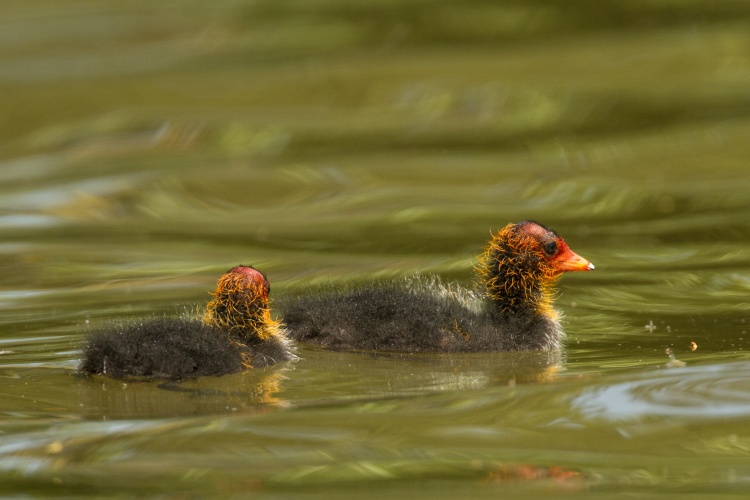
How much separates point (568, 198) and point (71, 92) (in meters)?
5.78

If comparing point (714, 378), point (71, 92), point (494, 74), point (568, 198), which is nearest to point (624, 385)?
point (714, 378)

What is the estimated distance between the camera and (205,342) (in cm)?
757

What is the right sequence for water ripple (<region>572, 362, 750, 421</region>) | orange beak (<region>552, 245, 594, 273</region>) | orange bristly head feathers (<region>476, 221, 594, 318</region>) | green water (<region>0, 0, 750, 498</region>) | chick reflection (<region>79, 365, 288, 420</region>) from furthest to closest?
orange beak (<region>552, 245, 594, 273</region>) < orange bristly head feathers (<region>476, 221, 594, 318</region>) < chick reflection (<region>79, 365, 288, 420</region>) < water ripple (<region>572, 362, 750, 421</region>) < green water (<region>0, 0, 750, 498</region>)

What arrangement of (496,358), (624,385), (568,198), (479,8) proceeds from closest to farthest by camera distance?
(624,385), (496,358), (568,198), (479,8)

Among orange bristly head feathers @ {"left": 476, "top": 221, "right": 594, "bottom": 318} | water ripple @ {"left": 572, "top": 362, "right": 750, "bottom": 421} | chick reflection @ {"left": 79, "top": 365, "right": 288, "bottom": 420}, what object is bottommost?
water ripple @ {"left": 572, "top": 362, "right": 750, "bottom": 421}

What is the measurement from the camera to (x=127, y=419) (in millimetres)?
6801

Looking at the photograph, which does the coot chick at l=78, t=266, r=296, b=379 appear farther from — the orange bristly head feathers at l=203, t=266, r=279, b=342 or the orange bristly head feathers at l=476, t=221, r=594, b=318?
the orange bristly head feathers at l=476, t=221, r=594, b=318

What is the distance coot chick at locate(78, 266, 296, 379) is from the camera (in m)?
7.40

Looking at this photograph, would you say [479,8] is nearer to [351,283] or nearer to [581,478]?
[351,283]

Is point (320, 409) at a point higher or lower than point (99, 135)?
lower

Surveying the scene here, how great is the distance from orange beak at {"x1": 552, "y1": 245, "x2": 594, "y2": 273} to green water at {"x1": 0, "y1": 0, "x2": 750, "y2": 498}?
0.39m

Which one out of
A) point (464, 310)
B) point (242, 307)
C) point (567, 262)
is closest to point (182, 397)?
point (242, 307)

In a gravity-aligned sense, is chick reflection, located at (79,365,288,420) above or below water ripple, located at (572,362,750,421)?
above

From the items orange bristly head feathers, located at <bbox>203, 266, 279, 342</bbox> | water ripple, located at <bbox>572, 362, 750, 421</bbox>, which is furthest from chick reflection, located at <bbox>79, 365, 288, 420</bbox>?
water ripple, located at <bbox>572, 362, 750, 421</bbox>
